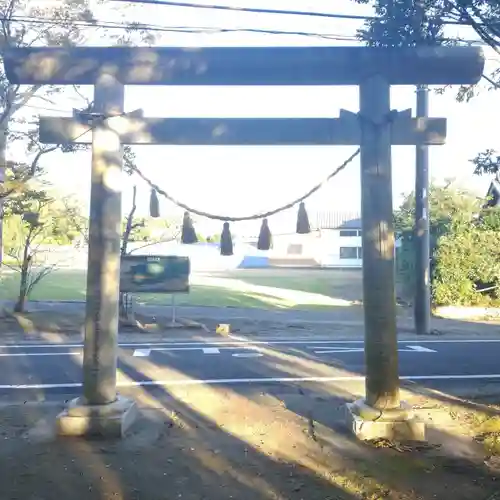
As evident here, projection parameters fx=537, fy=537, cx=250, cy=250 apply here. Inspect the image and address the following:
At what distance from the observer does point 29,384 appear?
8.68m

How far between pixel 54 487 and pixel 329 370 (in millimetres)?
6438

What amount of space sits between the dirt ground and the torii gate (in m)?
0.37

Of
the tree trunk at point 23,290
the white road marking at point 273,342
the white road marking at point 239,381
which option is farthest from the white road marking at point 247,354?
the tree trunk at point 23,290

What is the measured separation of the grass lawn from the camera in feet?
82.3

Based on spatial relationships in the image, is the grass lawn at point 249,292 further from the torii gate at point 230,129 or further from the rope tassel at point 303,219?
the torii gate at point 230,129

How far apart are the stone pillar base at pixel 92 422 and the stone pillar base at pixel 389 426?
2360mm

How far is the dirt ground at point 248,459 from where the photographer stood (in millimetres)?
4109

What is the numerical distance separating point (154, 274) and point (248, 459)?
1297 centimetres

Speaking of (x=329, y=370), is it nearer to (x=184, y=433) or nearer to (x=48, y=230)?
(x=184, y=433)

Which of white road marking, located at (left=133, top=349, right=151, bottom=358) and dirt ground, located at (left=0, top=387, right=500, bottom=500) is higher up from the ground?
dirt ground, located at (left=0, top=387, right=500, bottom=500)

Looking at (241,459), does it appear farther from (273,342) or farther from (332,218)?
(332,218)

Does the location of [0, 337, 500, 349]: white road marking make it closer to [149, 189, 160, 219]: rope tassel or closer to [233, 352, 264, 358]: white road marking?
[233, 352, 264, 358]: white road marking

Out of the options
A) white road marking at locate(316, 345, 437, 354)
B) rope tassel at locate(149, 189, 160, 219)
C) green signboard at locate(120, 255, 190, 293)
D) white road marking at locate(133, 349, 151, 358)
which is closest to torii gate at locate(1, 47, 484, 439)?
rope tassel at locate(149, 189, 160, 219)

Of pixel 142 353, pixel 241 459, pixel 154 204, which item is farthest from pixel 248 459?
pixel 142 353
